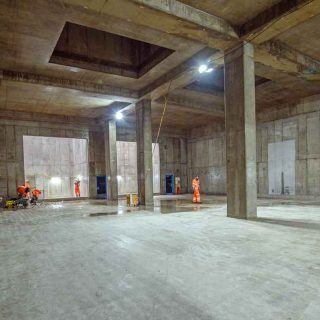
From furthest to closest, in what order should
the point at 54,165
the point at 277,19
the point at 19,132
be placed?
1. the point at 54,165
2. the point at 19,132
3. the point at 277,19

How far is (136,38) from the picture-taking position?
10.4 metres

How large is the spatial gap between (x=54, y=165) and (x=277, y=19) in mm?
30761

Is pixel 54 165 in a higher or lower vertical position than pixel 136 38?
lower

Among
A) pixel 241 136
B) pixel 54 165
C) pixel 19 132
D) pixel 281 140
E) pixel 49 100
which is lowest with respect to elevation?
pixel 54 165

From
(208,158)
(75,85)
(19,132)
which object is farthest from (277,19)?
(19,132)

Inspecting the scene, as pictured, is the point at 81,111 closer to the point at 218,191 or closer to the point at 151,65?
the point at 151,65

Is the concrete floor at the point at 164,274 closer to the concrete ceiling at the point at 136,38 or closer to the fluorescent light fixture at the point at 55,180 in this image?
the concrete ceiling at the point at 136,38

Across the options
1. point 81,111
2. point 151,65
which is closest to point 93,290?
point 151,65

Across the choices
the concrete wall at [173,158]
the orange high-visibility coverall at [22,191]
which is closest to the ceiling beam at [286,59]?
the orange high-visibility coverall at [22,191]

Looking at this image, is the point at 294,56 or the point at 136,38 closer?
the point at 136,38

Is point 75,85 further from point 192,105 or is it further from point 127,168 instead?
point 127,168

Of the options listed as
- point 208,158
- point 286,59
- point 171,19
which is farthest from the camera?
point 208,158

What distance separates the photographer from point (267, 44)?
10.1m

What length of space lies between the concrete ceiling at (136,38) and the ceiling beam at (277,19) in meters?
0.09
